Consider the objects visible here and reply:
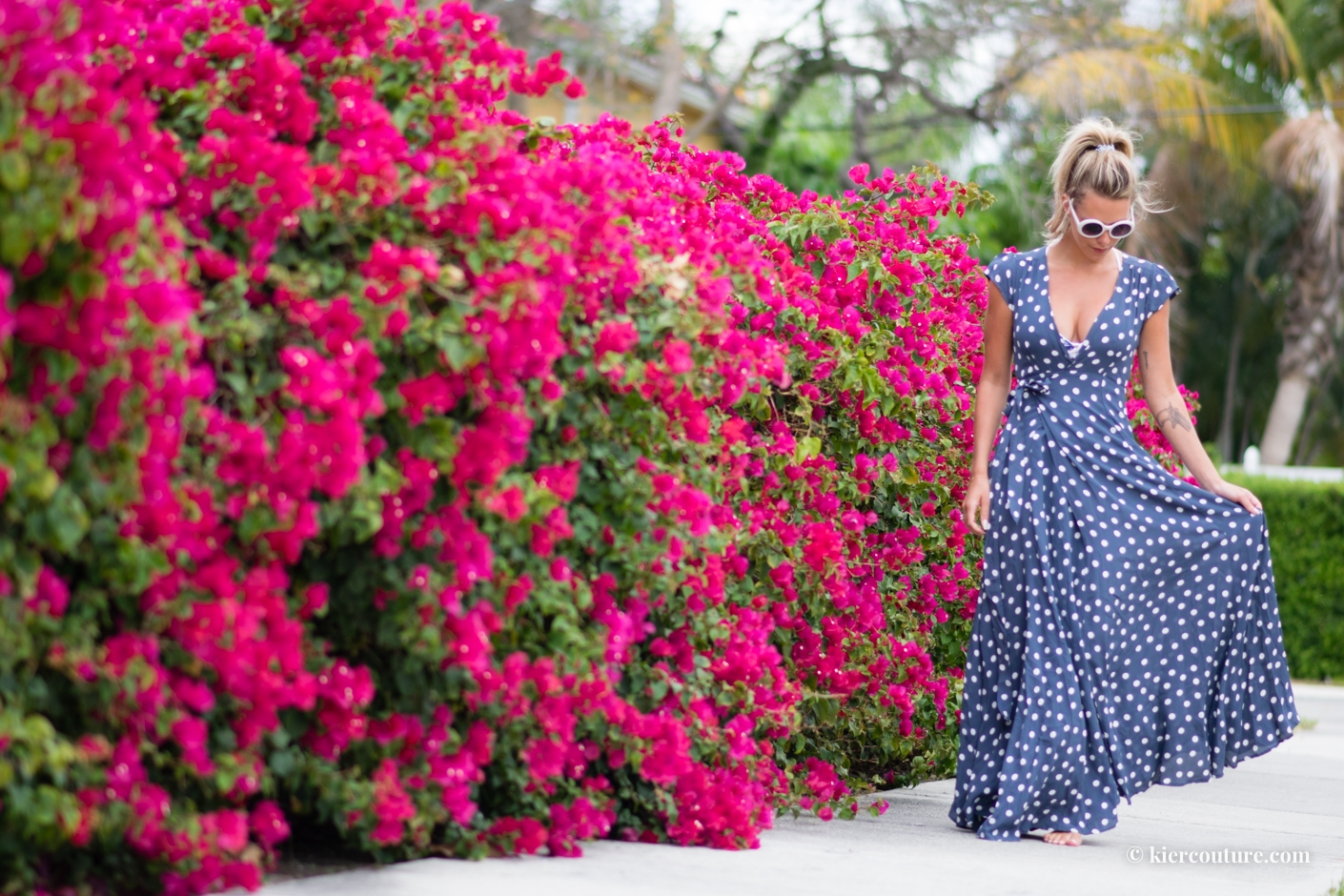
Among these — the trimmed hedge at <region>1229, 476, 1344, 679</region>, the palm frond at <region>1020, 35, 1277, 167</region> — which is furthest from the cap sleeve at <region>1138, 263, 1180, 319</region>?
the palm frond at <region>1020, 35, 1277, 167</region>

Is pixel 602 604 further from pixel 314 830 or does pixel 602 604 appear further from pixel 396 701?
pixel 314 830

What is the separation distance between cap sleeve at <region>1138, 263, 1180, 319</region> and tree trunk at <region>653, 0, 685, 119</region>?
13.4 m

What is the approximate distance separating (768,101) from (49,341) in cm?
1921

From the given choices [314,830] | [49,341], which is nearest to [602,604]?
[314,830]

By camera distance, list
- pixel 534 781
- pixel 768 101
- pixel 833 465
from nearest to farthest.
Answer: pixel 534 781
pixel 833 465
pixel 768 101

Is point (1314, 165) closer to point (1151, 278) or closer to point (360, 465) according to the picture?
point (1151, 278)

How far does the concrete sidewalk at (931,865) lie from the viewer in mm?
3068

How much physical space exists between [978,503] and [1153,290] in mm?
780

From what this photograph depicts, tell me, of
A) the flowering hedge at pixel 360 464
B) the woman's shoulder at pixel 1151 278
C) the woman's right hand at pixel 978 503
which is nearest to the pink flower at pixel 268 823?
the flowering hedge at pixel 360 464

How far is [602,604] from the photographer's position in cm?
336

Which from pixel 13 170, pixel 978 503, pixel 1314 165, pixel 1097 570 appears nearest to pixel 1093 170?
pixel 978 503

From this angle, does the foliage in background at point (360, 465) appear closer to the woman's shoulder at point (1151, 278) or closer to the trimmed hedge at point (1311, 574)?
the woman's shoulder at point (1151, 278)

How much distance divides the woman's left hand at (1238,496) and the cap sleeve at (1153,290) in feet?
1.71

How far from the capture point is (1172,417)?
451 centimetres
